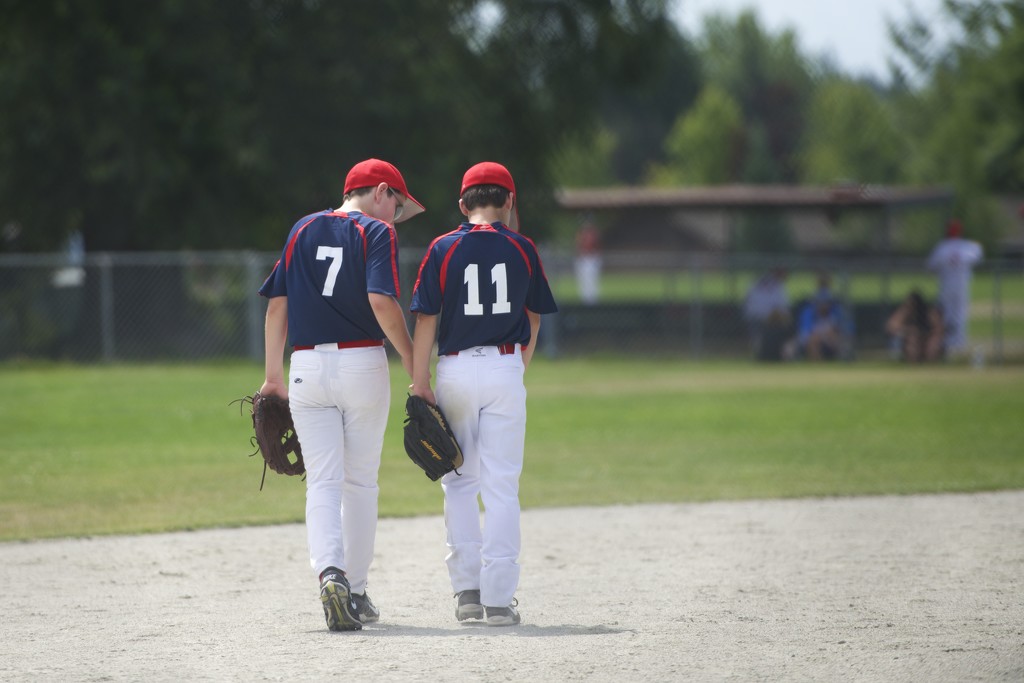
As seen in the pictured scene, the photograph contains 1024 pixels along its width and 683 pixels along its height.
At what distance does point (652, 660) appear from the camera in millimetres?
5020

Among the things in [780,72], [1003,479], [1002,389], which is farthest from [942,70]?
[1003,479]

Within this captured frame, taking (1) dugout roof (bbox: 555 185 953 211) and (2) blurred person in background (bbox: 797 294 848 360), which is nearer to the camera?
(2) blurred person in background (bbox: 797 294 848 360)

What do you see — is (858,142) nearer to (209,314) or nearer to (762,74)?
(762,74)

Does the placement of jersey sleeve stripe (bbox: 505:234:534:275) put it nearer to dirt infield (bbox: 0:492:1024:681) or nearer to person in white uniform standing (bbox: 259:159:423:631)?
person in white uniform standing (bbox: 259:159:423:631)

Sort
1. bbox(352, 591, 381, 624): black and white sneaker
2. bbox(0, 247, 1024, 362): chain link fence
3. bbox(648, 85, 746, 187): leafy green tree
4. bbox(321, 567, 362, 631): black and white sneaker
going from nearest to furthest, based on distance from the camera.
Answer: bbox(321, 567, 362, 631): black and white sneaker → bbox(352, 591, 381, 624): black and white sneaker → bbox(0, 247, 1024, 362): chain link fence → bbox(648, 85, 746, 187): leafy green tree

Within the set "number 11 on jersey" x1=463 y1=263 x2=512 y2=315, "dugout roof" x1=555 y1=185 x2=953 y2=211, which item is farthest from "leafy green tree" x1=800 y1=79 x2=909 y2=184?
"number 11 on jersey" x1=463 y1=263 x2=512 y2=315

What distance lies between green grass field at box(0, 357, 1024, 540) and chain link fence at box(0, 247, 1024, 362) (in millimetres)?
1544

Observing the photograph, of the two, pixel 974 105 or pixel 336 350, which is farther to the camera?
pixel 974 105

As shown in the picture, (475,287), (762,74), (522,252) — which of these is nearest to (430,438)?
(475,287)

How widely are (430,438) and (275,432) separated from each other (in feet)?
2.79

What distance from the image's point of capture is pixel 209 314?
2192cm

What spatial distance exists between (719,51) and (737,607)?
7355 centimetres

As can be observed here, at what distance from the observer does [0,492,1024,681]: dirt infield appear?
16.3 feet

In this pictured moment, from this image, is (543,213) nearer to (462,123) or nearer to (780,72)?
(462,123)
